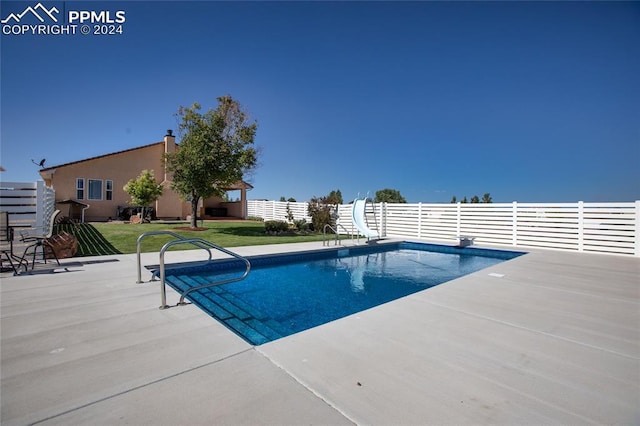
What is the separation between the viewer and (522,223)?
11.3 meters

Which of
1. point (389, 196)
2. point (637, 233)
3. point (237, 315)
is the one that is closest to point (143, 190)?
point (237, 315)

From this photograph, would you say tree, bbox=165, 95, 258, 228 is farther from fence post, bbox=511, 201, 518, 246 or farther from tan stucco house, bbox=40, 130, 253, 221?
fence post, bbox=511, 201, 518, 246

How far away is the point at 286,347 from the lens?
2.65 meters

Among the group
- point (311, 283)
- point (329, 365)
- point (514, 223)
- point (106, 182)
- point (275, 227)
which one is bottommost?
point (311, 283)

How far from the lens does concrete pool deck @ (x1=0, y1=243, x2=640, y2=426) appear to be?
1.79 m

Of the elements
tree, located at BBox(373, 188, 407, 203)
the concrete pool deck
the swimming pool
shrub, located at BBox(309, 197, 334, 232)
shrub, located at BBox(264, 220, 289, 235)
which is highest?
tree, located at BBox(373, 188, 407, 203)

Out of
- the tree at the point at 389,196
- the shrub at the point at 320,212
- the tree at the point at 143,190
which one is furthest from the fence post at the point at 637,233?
the tree at the point at 389,196

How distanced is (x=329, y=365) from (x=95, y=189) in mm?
22888

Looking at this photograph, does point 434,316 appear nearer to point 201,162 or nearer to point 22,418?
point 22,418

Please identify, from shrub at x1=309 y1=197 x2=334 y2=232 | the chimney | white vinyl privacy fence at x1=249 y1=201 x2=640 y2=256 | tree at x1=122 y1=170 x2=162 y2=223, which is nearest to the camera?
white vinyl privacy fence at x1=249 y1=201 x2=640 y2=256

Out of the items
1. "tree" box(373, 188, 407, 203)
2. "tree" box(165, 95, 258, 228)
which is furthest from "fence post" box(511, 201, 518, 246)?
"tree" box(373, 188, 407, 203)

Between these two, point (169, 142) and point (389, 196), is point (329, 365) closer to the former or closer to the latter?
point (169, 142)

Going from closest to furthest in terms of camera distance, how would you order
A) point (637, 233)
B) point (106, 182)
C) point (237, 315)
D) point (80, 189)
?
point (237, 315) < point (637, 233) < point (80, 189) < point (106, 182)

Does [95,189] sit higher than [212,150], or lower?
lower
